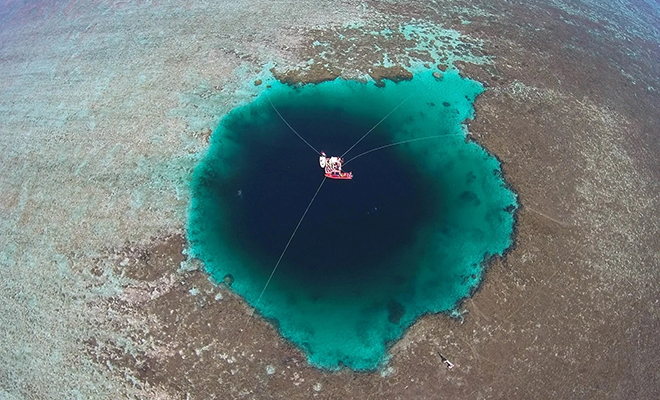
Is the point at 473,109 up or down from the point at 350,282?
up

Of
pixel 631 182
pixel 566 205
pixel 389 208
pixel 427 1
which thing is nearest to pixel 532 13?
pixel 427 1

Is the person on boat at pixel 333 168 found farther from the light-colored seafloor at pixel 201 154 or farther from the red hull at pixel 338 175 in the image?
the light-colored seafloor at pixel 201 154

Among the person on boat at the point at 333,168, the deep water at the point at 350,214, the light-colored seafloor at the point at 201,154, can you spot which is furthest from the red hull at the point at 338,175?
the light-colored seafloor at the point at 201,154

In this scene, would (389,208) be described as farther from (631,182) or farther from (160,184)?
(631,182)

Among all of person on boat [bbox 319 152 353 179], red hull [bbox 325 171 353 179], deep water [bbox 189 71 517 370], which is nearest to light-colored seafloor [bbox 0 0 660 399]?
deep water [bbox 189 71 517 370]

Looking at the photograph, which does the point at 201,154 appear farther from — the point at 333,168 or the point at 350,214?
the point at 350,214

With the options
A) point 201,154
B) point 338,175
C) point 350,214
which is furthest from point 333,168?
point 201,154

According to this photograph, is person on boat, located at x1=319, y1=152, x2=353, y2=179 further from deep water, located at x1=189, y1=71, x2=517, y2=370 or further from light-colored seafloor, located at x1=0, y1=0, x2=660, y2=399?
light-colored seafloor, located at x1=0, y1=0, x2=660, y2=399
